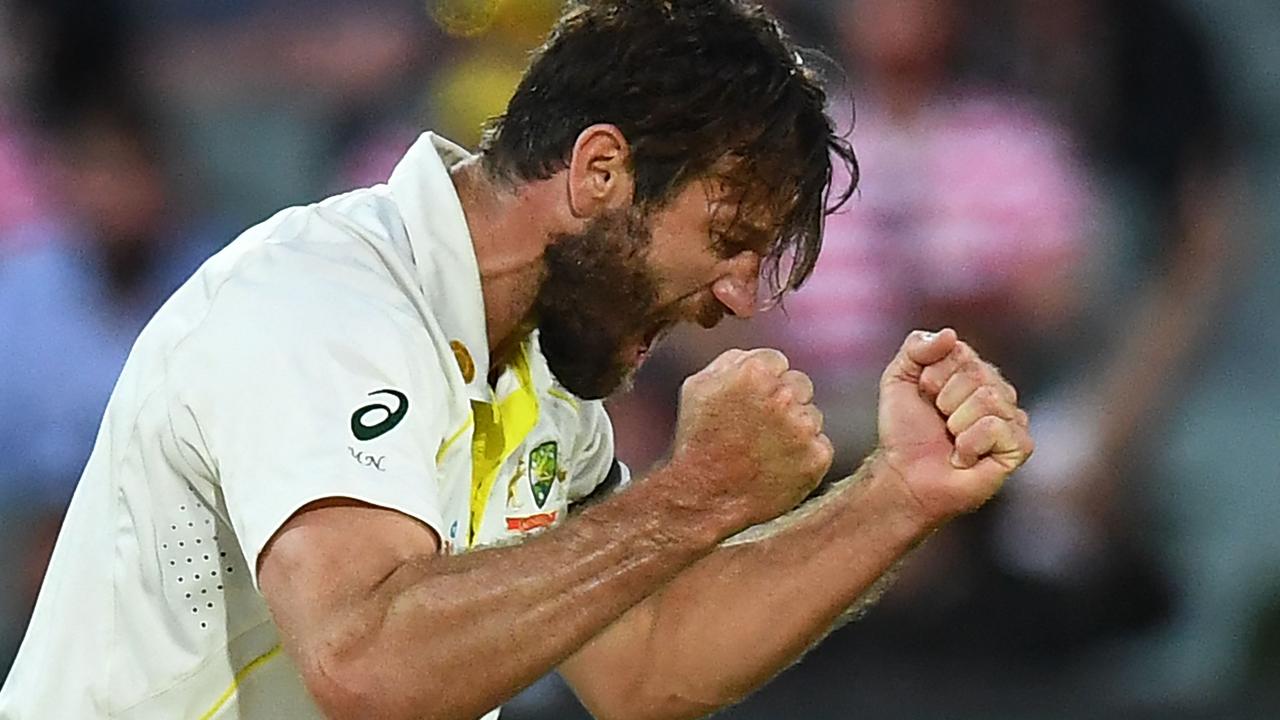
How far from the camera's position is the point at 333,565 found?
201 centimetres

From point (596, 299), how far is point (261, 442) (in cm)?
57

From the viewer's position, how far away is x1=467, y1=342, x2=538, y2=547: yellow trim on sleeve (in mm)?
2553

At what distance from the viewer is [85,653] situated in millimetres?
2342

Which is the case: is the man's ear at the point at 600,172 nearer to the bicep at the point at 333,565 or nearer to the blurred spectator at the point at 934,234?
the bicep at the point at 333,565

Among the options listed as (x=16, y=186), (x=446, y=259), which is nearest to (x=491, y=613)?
(x=446, y=259)

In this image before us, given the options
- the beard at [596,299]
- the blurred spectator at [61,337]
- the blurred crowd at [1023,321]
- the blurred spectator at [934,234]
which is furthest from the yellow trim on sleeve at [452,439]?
the blurred spectator at [61,337]

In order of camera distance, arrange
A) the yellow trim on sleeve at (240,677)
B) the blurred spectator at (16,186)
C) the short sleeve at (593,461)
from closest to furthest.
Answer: the yellow trim on sleeve at (240,677), the short sleeve at (593,461), the blurred spectator at (16,186)

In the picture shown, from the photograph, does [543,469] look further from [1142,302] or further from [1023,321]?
[1142,302]

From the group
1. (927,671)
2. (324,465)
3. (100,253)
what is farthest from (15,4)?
(324,465)

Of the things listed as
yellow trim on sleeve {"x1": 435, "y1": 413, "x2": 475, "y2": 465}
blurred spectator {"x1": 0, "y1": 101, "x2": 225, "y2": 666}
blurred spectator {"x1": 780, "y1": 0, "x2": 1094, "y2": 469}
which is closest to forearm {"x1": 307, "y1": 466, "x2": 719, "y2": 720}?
yellow trim on sleeve {"x1": 435, "y1": 413, "x2": 475, "y2": 465}

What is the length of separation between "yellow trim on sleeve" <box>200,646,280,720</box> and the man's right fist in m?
0.54

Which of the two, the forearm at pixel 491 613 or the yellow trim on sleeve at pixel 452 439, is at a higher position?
the yellow trim on sleeve at pixel 452 439

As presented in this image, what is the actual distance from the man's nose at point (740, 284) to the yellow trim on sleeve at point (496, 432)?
0.87 ft

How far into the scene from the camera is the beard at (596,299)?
251cm
